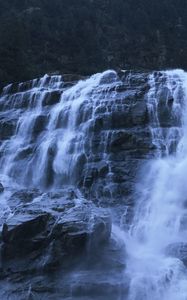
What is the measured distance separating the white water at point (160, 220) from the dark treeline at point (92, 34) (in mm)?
20576

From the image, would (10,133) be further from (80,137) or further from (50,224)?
(50,224)

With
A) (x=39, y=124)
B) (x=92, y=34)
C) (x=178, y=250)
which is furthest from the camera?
(x=92, y=34)

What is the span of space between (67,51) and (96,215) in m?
37.3

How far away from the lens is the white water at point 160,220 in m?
16.4

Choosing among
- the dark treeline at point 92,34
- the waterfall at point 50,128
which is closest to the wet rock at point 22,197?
the waterfall at point 50,128

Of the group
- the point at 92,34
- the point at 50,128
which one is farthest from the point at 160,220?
the point at 92,34

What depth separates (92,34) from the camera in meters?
56.8

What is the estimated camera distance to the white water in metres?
16.4

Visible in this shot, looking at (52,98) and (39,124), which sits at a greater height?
(52,98)

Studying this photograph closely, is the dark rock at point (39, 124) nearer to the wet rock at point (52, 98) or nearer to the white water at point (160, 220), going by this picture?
the wet rock at point (52, 98)

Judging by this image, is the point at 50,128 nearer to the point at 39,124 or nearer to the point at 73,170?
the point at 39,124

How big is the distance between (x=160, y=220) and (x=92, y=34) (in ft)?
129

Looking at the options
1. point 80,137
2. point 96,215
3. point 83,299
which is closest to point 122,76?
point 80,137

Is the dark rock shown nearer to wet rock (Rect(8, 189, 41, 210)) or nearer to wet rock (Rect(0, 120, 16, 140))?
wet rock (Rect(0, 120, 16, 140))
